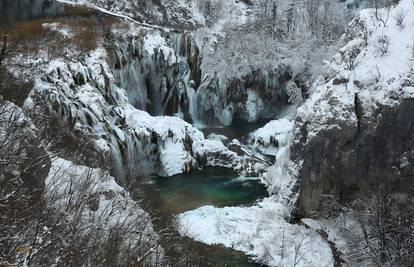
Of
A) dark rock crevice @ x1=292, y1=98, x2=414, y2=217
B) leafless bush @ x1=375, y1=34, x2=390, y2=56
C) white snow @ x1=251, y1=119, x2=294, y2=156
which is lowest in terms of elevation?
white snow @ x1=251, y1=119, x2=294, y2=156

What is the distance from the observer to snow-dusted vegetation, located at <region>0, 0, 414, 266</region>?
34.5 ft

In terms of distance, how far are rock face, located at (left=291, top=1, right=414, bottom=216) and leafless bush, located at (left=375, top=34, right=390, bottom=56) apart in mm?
102

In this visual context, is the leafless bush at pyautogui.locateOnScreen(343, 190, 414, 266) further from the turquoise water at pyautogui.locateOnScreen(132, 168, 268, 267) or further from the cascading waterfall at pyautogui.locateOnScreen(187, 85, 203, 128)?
the cascading waterfall at pyautogui.locateOnScreen(187, 85, 203, 128)

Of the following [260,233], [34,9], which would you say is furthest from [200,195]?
[34,9]

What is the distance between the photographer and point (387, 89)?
70.9 feet

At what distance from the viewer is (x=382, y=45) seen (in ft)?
75.2

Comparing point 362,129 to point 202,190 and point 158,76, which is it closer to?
point 202,190

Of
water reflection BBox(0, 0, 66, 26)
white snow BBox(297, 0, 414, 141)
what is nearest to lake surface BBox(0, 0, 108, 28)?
water reflection BBox(0, 0, 66, 26)

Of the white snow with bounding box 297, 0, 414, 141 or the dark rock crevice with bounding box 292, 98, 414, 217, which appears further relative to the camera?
the white snow with bounding box 297, 0, 414, 141

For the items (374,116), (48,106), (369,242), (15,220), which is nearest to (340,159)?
(374,116)

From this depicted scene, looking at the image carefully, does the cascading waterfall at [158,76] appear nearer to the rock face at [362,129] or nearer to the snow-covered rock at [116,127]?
the snow-covered rock at [116,127]

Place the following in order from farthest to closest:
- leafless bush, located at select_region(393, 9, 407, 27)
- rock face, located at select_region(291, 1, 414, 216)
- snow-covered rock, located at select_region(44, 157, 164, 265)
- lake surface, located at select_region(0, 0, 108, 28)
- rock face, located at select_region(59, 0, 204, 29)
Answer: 1. rock face, located at select_region(59, 0, 204, 29)
2. lake surface, located at select_region(0, 0, 108, 28)
3. leafless bush, located at select_region(393, 9, 407, 27)
4. rock face, located at select_region(291, 1, 414, 216)
5. snow-covered rock, located at select_region(44, 157, 164, 265)

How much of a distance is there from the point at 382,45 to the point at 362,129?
4268mm

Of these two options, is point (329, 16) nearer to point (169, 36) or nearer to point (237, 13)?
point (237, 13)
